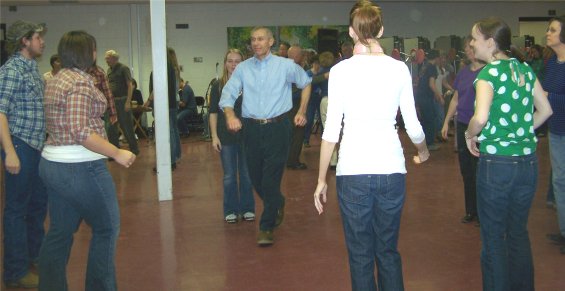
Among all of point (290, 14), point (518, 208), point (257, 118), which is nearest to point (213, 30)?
point (290, 14)

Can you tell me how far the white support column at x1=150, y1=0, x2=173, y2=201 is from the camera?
5.90 metres

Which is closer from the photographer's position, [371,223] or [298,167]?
[371,223]

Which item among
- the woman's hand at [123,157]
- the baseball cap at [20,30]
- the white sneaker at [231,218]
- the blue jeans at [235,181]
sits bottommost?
the white sneaker at [231,218]

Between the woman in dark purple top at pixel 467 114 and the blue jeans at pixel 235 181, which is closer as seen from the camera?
the woman in dark purple top at pixel 467 114

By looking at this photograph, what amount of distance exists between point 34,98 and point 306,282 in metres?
1.89

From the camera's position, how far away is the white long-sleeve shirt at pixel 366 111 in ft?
8.45

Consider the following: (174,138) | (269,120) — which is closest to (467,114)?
(269,120)

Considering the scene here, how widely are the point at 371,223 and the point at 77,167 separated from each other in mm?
1373

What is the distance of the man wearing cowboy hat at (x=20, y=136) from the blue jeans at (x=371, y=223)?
5.93 feet

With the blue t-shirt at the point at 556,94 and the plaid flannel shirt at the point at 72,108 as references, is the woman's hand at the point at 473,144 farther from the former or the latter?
the plaid flannel shirt at the point at 72,108

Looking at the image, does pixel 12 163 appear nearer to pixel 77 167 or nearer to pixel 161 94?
pixel 77 167

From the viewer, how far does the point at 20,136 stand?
3.43 metres

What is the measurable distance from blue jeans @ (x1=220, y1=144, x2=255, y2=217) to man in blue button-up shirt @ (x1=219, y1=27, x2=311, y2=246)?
553 mm

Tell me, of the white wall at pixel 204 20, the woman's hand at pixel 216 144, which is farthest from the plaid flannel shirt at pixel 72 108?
the white wall at pixel 204 20
